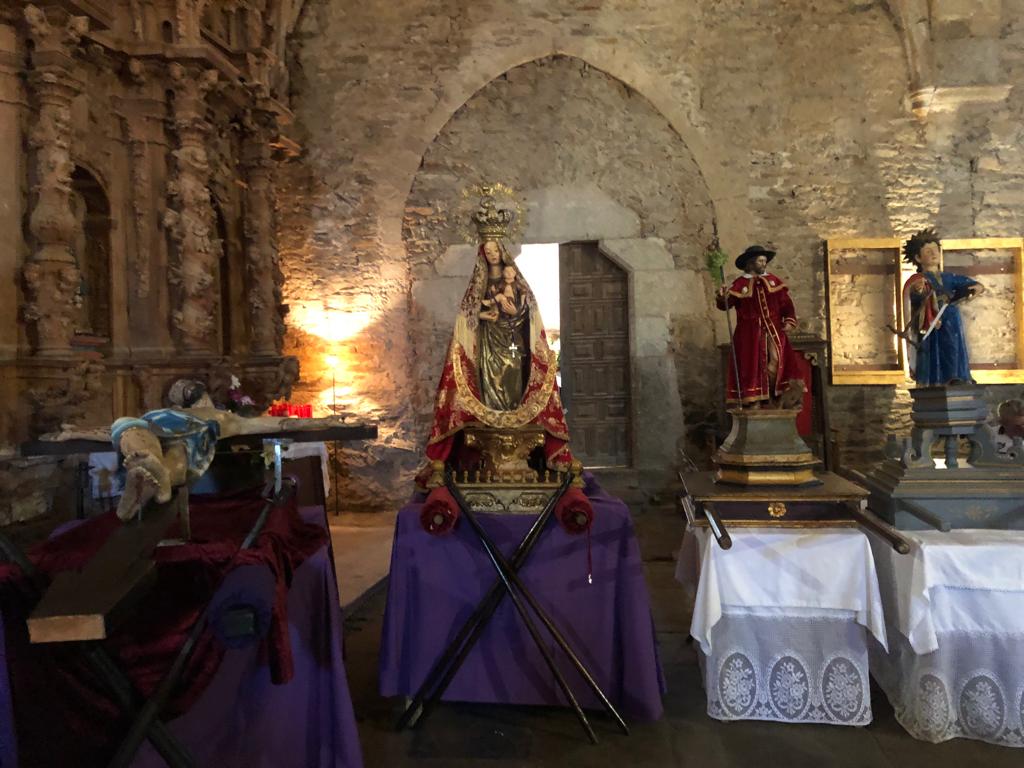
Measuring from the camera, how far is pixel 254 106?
7.41 meters

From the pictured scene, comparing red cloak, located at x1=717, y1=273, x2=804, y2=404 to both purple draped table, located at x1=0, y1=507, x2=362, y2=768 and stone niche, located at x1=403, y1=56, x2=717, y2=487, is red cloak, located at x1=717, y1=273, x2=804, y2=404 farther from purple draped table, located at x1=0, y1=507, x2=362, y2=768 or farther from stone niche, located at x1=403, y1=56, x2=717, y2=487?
stone niche, located at x1=403, y1=56, x2=717, y2=487

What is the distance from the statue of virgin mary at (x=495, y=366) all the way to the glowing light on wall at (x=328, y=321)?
196 inches

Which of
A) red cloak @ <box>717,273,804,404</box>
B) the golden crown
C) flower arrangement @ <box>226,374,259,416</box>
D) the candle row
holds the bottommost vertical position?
the candle row

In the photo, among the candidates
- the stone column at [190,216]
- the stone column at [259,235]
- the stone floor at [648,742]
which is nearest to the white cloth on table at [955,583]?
the stone floor at [648,742]

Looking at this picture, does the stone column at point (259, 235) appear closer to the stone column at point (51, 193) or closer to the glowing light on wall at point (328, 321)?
the glowing light on wall at point (328, 321)

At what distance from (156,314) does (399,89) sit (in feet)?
13.9

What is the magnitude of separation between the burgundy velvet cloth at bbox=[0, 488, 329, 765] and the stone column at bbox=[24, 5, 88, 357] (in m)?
3.45

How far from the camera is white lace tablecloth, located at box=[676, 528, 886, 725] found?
3.16 meters

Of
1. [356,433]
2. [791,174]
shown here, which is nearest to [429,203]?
[791,174]

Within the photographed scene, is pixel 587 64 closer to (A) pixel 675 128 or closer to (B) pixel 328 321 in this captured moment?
(A) pixel 675 128

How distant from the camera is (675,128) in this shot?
8.42 metres

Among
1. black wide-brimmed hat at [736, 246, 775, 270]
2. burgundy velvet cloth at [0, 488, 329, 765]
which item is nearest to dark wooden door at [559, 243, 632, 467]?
black wide-brimmed hat at [736, 246, 775, 270]

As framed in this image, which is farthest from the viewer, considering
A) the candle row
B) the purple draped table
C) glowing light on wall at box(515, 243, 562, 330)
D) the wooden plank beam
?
glowing light on wall at box(515, 243, 562, 330)

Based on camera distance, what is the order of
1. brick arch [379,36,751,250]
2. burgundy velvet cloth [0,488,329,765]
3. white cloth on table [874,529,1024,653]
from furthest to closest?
brick arch [379,36,751,250], white cloth on table [874,529,1024,653], burgundy velvet cloth [0,488,329,765]
